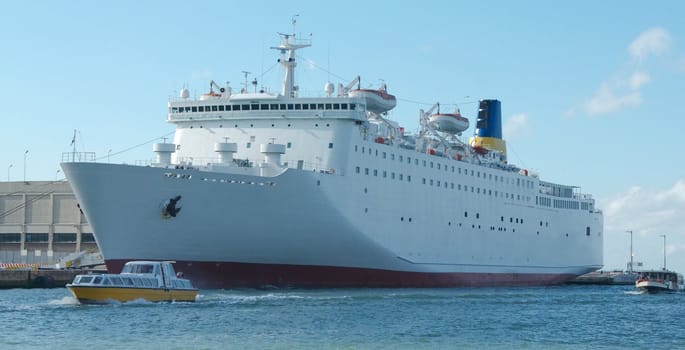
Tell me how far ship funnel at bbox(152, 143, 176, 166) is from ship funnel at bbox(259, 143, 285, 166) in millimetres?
3617

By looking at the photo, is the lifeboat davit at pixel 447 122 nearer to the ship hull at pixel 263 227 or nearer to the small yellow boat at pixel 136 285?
the ship hull at pixel 263 227

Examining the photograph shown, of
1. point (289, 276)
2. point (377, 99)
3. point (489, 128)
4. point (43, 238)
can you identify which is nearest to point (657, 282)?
point (489, 128)

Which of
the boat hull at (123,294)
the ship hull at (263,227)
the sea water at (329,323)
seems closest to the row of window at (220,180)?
the ship hull at (263,227)

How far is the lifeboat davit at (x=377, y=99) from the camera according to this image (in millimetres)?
48188

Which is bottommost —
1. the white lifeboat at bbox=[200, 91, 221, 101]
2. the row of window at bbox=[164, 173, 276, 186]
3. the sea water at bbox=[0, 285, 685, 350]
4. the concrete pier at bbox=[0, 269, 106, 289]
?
the sea water at bbox=[0, 285, 685, 350]

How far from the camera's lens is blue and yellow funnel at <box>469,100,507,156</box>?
65.7m

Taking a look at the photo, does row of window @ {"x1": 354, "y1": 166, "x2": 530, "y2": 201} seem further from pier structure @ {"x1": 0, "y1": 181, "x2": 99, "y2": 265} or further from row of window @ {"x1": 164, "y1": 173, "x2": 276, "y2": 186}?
pier structure @ {"x1": 0, "y1": 181, "x2": 99, "y2": 265}

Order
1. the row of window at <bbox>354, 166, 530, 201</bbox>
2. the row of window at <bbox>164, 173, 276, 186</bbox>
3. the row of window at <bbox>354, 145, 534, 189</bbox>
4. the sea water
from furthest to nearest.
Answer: the row of window at <bbox>354, 145, 534, 189</bbox>
the row of window at <bbox>354, 166, 530, 201</bbox>
the row of window at <bbox>164, 173, 276, 186</bbox>
the sea water

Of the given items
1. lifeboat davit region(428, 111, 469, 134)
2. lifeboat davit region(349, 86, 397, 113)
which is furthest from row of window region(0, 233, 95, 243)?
lifeboat davit region(349, 86, 397, 113)

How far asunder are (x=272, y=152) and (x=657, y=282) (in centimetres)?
2504

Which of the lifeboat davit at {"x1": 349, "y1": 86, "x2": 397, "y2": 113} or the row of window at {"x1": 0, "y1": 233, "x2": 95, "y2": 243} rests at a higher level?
the lifeboat davit at {"x1": 349, "y1": 86, "x2": 397, "y2": 113}

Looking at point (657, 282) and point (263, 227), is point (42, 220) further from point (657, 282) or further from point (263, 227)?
point (657, 282)

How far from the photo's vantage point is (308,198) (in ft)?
137

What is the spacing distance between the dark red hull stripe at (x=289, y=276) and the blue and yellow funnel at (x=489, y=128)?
611 inches
